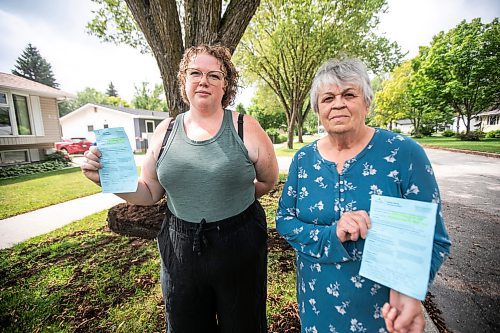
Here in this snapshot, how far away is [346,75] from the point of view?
1.33 metres

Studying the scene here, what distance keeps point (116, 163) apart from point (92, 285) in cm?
244

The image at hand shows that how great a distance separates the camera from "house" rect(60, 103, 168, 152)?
992 inches

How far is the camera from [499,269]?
329 centimetres

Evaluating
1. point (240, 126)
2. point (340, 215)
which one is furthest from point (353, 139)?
point (240, 126)

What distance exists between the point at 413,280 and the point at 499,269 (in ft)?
12.3

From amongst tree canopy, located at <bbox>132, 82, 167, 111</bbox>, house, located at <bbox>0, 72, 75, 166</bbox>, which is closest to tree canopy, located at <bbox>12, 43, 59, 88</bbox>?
tree canopy, located at <bbox>132, 82, 167, 111</bbox>

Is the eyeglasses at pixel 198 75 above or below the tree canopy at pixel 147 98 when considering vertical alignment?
below

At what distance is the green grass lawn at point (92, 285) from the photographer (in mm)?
2441

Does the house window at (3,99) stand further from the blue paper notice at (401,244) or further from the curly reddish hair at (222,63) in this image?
the blue paper notice at (401,244)

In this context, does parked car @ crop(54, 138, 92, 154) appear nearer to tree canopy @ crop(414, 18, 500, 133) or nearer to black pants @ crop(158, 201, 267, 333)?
black pants @ crop(158, 201, 267, 333)

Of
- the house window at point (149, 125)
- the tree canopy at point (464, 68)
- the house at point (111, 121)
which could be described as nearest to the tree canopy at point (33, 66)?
the house at point (111, 121)

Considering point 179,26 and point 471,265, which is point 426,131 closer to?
point 471,265

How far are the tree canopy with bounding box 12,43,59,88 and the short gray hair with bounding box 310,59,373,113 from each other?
2908 inches

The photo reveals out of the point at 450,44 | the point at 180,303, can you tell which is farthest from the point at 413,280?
the point at 450,44
